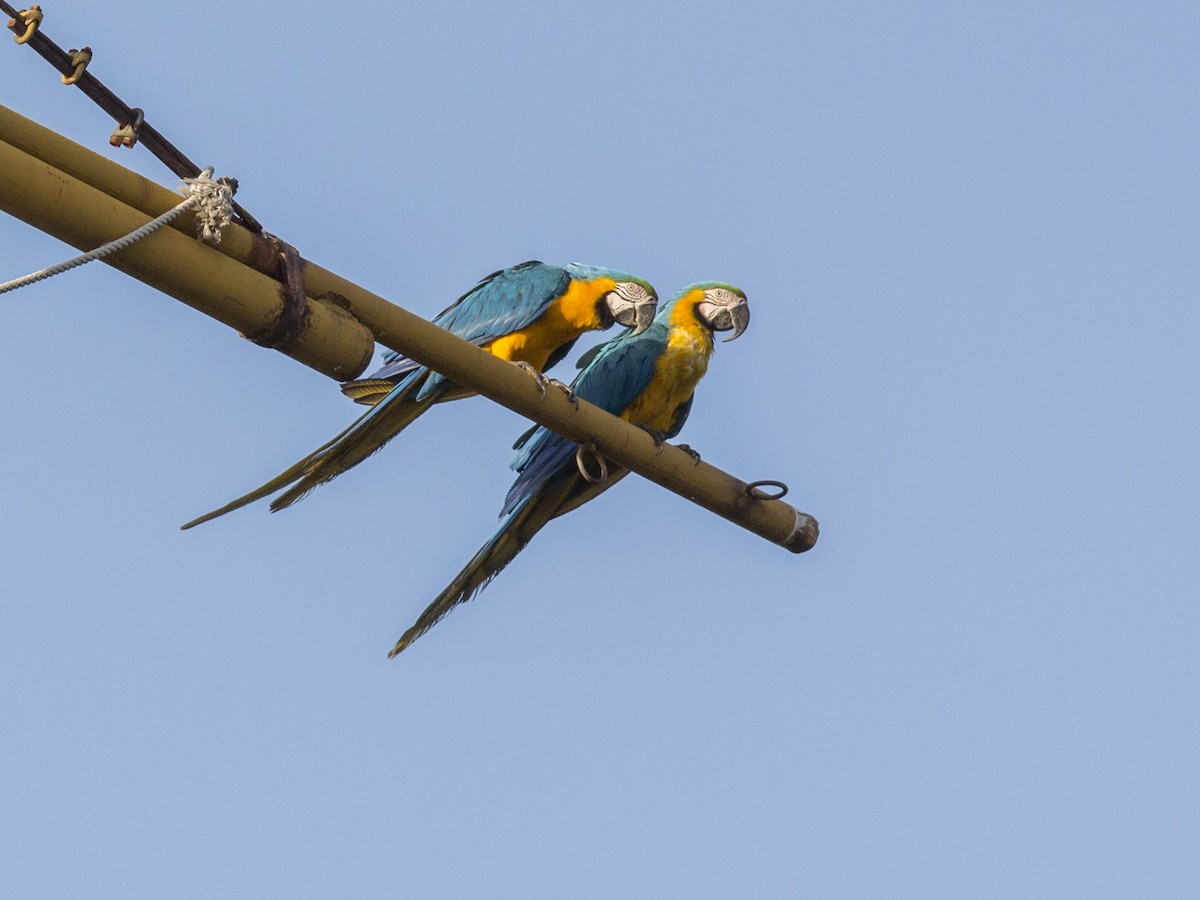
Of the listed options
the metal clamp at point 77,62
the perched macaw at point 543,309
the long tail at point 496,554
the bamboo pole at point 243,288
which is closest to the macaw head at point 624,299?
the perched macaw at point 543,309

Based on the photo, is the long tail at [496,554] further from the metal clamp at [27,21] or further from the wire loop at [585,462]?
the metal clamp at [27,21]

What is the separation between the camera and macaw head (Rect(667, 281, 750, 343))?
5582mm

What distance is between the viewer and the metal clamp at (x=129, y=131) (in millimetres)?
2656

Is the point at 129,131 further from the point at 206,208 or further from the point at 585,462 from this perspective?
the point at 585,462

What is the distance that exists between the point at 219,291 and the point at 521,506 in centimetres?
182

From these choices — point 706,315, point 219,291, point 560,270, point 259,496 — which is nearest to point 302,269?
point 219,291

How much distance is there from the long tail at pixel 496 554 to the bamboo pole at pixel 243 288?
0.63m

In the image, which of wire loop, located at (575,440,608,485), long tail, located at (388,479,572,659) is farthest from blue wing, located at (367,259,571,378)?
wire loop, located at (575,440,608,485)

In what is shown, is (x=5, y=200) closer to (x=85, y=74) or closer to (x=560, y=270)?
(x=85, y=74)

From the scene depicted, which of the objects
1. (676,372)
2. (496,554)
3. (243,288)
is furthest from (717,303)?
(243,288)

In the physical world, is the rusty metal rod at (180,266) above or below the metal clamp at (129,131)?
below

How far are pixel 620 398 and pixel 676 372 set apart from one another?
220 millimetres

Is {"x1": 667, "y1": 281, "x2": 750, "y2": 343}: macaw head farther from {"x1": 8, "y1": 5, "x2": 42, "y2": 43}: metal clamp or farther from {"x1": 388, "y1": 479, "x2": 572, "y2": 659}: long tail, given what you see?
{"x1": 8, "y1": 5, "x2": 42, "y2": 43}: metal clamp

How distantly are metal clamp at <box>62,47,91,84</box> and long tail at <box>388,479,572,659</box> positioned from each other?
1.74 m
